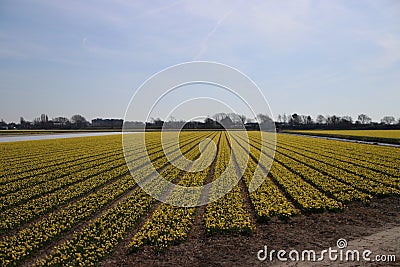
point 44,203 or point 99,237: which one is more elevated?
point 44,203

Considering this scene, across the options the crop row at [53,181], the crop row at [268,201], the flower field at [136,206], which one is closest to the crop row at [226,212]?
the flower field at [136,206]

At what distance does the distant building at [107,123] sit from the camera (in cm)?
12594

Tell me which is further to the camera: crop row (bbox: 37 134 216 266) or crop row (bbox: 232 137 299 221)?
crop row (bbox: 232 137 299 221)

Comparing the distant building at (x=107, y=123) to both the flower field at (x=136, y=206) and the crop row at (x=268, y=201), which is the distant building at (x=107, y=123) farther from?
the crop row at (x=268, y=201)

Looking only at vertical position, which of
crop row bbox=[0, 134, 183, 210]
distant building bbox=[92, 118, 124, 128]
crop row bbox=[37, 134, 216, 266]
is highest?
distant building bbox=[92, 118, 124, 128]

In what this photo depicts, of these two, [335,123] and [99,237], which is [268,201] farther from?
[335,123]

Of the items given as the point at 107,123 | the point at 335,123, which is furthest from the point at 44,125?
the point at 335,123

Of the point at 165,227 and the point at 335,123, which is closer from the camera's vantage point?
the point at 165,227

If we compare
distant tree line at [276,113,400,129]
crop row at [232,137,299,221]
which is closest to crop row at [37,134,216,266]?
crop row at [232,137,299,221]

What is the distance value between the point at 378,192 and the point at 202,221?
7326 mm

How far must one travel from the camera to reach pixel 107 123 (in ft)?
444

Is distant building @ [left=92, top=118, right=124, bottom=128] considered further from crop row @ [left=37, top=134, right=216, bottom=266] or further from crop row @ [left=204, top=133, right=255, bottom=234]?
crop row @ [left=37, top=134, right=216, bottom=266]

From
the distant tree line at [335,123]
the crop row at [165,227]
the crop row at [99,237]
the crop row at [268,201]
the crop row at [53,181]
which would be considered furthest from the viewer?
the distant tree line at [335,123]

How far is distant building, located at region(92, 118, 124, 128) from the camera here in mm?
125938
